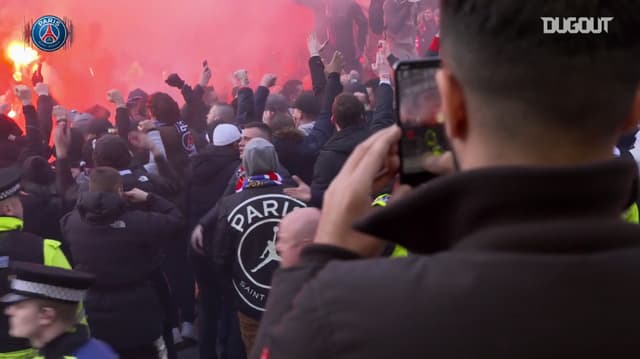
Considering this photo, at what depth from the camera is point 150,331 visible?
3980 mm

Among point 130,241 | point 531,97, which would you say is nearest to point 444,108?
point 531,97

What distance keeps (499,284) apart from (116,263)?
3344 millimetres

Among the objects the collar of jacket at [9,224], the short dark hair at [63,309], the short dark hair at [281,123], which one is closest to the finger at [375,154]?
the short dark hair at [63,309]

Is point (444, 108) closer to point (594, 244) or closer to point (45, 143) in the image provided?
point (594, 244)

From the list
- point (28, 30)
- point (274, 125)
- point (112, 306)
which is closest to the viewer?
point (112, 306)

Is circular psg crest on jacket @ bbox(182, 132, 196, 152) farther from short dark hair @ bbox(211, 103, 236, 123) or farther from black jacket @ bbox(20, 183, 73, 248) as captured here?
black jacket @ bbox(20, 183, 73, 248)

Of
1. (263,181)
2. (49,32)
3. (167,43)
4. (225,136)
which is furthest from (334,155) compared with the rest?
(167,43)

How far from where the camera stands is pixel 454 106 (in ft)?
2.86

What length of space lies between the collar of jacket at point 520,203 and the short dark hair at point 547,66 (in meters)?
0.06

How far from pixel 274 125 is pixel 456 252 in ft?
15.6

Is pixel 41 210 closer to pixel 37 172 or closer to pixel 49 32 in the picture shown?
pixel 37 172

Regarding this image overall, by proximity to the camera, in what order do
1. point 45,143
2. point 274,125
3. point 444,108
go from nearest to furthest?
point 444,108
point 274,125
point 45,143

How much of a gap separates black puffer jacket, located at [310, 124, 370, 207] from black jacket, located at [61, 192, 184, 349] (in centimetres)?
96

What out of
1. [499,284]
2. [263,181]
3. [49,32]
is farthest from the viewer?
[49,32]
